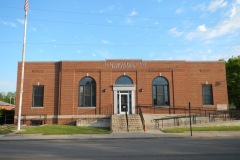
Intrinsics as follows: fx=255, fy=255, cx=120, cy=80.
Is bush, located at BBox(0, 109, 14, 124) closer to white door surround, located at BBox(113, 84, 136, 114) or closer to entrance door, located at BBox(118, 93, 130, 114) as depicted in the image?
white door surround, located at BBox(113, 84, 136, 114)

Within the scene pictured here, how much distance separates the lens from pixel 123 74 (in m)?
29.5

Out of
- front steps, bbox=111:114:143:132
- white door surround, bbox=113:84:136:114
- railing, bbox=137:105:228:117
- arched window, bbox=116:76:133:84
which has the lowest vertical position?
front steps, bbox=111:114:143:132

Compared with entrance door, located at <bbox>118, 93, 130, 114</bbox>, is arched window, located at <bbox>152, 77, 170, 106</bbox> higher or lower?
higher

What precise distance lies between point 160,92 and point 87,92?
27.7 ft

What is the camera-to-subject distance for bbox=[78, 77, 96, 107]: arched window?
2905cm

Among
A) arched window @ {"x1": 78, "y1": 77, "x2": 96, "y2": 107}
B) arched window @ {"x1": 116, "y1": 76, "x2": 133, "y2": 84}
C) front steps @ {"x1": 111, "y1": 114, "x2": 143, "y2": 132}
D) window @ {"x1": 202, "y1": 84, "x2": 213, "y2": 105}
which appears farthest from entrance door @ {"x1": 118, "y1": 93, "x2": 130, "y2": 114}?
window @ {"x1": 202, "y1": 84, "x2": 213, "y2": 105}

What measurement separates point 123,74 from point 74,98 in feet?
20.5

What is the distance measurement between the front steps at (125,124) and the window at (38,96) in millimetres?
8939

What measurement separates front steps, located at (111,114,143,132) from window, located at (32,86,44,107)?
8.94 m

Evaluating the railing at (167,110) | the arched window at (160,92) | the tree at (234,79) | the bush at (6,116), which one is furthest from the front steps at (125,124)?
the tree at (234,79)

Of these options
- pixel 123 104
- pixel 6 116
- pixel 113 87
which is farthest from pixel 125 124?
pixel 6 116

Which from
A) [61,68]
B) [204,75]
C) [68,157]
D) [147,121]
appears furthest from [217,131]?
[61,68]

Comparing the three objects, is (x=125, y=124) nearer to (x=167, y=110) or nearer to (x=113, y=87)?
A: (x=113, y=87)

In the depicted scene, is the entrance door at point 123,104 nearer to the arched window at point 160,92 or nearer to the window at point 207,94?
the arched window at point 160,92
